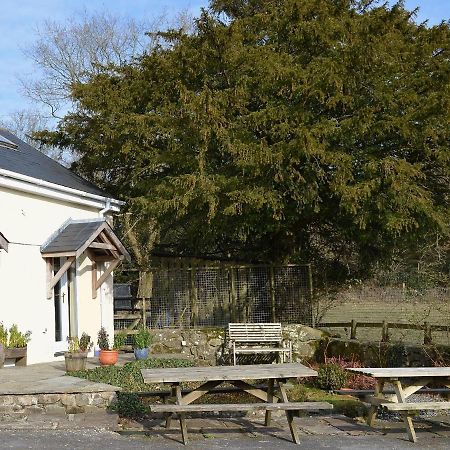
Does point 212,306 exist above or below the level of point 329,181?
below

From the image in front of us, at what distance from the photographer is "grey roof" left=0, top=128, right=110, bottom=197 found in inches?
510

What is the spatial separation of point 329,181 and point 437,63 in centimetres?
372

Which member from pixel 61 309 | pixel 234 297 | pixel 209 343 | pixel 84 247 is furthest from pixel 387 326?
pixel 61 309

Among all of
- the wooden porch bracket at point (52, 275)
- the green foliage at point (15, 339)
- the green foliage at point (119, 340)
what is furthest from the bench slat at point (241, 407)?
the green foliage at point (119, 340)

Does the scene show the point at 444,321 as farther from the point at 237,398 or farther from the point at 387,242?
the point at 237,398

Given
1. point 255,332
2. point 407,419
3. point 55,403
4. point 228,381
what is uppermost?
point 255,332

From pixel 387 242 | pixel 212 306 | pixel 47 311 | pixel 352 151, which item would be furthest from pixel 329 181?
pixel 47 311

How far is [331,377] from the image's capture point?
11344 millimetres

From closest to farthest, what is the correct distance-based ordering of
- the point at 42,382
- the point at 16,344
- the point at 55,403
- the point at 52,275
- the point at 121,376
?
the point at 55,403, the point at 42,382, the point at 121,376, the point at 16,344, the point at 52,275

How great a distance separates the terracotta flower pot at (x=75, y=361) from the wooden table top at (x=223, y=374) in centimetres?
320

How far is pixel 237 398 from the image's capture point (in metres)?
10.6

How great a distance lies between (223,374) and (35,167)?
8168 mm

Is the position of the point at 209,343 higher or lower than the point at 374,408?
higher

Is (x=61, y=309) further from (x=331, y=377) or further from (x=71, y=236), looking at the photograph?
(x=331, y=377)
